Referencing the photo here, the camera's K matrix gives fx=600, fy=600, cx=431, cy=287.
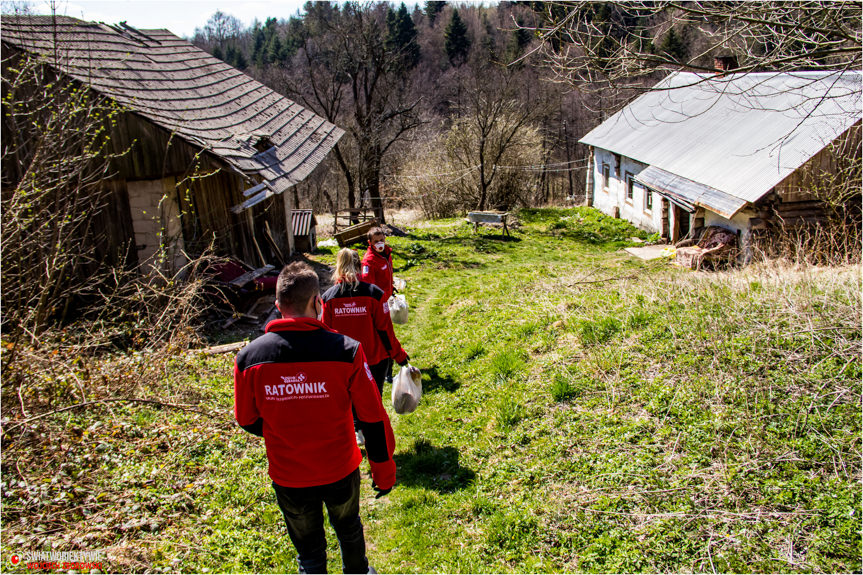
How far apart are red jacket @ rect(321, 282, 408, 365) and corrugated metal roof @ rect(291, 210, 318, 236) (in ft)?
43.7

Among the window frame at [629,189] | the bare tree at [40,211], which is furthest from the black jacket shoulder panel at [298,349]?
the window frame at [629,189]

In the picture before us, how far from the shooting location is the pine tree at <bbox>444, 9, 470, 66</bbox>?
183 feet

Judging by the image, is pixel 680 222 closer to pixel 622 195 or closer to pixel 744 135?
pixel 744 135

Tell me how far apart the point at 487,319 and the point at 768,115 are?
51.5ft

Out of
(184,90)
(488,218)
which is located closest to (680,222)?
(488,218)

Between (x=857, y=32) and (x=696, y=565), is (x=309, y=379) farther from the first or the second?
(x=857, y=32)

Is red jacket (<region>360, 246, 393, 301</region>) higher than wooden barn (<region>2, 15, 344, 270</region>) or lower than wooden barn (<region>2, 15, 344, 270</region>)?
lower

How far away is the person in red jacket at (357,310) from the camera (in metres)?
5.62

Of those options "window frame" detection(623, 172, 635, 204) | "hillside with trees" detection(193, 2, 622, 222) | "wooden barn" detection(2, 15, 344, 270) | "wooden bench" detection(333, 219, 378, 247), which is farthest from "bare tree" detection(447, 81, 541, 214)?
"wooden barn" detection(2, 15, 344, 270)

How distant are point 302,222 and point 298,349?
16.3m

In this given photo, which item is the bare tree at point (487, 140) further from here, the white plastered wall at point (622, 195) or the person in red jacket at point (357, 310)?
the person in red jacket at point (357, 310)

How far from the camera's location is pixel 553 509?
186 inches

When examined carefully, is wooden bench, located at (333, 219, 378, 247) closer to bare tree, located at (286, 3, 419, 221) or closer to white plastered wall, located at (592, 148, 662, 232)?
bare tree, located at (286, 3, 419, 221)

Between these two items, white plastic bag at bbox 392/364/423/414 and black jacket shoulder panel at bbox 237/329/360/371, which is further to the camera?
white plastic bag at bbox 392/364/423/414
